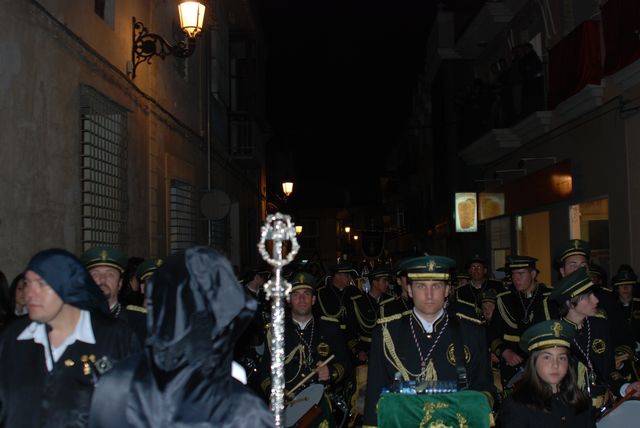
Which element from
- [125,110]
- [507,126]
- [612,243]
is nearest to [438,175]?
[507,126]

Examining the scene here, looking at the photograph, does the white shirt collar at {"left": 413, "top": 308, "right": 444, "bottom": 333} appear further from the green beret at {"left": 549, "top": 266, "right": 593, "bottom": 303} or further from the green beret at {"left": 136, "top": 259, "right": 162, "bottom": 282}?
the green beret at {"left": 136, "top": 259, "right": 162, "bottom": 282}

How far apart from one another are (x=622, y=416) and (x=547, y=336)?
0.83 meters

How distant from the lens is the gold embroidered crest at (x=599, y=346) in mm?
6777

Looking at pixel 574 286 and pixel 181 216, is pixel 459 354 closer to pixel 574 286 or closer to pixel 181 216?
pixel 574 286

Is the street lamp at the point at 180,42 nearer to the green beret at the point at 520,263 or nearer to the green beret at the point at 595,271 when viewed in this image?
the green beret at the point at 520,263

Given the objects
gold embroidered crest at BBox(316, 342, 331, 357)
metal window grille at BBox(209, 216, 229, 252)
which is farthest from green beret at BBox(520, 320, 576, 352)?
metal window grille at BBox(209, 216, 229, 252)

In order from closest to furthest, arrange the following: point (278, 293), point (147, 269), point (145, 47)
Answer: point (278, 293) → point (147, 269) → point (145, 47)

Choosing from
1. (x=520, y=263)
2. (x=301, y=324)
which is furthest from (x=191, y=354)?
(x=520, y=263)

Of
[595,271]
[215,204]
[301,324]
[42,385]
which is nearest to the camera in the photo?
[42,385]

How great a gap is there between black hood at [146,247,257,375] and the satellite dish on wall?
42.0 feet

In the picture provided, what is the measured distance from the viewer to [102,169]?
34.3 feet

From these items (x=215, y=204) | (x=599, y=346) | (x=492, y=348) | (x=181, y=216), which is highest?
(x=215, y=204)

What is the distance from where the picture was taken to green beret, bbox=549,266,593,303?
676 cm

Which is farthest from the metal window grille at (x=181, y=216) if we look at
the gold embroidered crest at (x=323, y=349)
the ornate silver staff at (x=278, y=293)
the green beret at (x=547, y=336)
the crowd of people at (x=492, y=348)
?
the ornate silver staff at (x=278, y=293)
